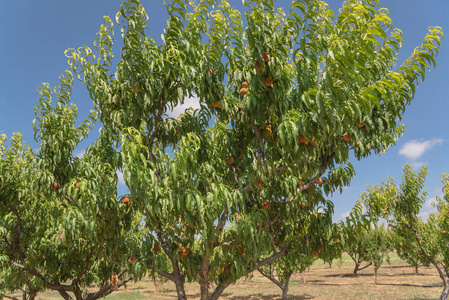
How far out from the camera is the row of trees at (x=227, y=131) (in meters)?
3.67

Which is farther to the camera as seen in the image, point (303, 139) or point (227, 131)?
point (227, 131)

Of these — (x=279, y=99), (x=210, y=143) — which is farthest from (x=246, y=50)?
(x=210, y=143)

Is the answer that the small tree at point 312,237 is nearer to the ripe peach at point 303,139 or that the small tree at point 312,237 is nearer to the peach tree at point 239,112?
the peach tree at point 239,112

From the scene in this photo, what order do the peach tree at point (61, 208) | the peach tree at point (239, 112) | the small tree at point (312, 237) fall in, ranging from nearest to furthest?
the peach tree at point (239, 112) < the peach tree at point (61, 208) < the small tree at point (312, 237)

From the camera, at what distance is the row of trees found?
12.0 feet

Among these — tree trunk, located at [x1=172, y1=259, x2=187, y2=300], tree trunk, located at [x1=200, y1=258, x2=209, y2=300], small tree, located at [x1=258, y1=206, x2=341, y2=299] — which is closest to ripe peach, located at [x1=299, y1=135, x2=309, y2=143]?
small tree, located at [x1=258, y1=206, x2=341, y2=299]

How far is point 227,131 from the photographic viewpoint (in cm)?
523

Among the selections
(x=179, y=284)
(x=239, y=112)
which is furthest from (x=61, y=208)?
(x=239, y=112)

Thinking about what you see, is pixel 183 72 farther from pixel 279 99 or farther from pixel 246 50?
pixel 279 99

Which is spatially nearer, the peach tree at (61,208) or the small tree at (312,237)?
the peach tree at (61,208)

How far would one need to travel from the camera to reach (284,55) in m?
4.39

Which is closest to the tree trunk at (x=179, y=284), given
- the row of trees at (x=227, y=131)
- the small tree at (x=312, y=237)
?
the row of trees at (x=227, y=131)

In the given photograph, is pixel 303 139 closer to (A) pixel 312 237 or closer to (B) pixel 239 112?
(B) pixel 239 112

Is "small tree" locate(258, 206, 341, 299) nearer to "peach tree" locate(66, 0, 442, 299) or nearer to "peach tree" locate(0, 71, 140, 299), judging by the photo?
"peach tree" locate(66, 0, 442, 299)
